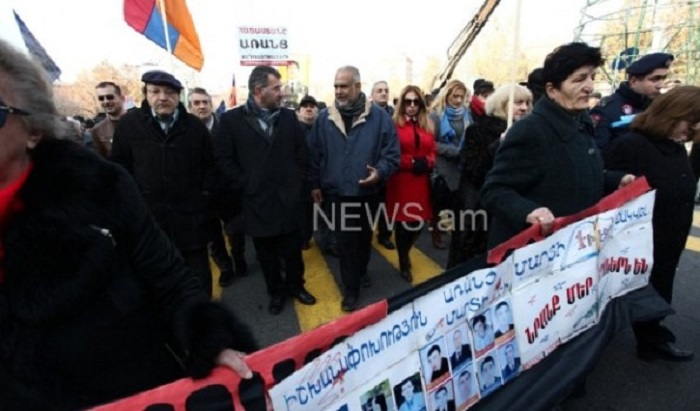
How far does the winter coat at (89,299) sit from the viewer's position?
1050 mm

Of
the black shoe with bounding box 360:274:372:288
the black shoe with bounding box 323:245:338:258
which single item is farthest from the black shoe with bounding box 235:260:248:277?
the black shoe with bounding box 360:274:372:288

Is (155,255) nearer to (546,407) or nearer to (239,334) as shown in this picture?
(239,334)

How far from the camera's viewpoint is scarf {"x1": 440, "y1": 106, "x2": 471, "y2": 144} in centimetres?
512

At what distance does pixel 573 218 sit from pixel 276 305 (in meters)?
2.50

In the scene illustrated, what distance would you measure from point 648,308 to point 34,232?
2.77 meters

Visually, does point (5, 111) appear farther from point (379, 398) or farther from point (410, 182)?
point (410, 182)

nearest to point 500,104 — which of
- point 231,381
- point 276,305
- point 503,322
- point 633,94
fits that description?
point 633,94

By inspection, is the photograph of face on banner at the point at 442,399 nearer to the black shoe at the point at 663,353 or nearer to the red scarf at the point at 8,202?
the red scarf at the point at 8,202

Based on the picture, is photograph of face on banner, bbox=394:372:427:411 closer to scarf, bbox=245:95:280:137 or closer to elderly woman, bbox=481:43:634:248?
elderly woman, bbox=481:43:634:248

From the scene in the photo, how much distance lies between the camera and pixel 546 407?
1931mm

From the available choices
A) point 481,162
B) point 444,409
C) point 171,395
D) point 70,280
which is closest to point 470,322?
point 444,409

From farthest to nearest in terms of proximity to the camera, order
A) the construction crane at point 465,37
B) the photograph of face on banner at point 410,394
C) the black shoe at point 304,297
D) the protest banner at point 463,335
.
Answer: the construction crane at point 465,37 → the black shoe at point 304,297 → the photograph of face on banner at point 410,394 → the protest banner at point 463,335

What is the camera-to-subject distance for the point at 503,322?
1844 mm

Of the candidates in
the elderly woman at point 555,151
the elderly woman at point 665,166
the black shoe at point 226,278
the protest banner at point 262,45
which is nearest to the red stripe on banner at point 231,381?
the elderly woman at point 555,151
